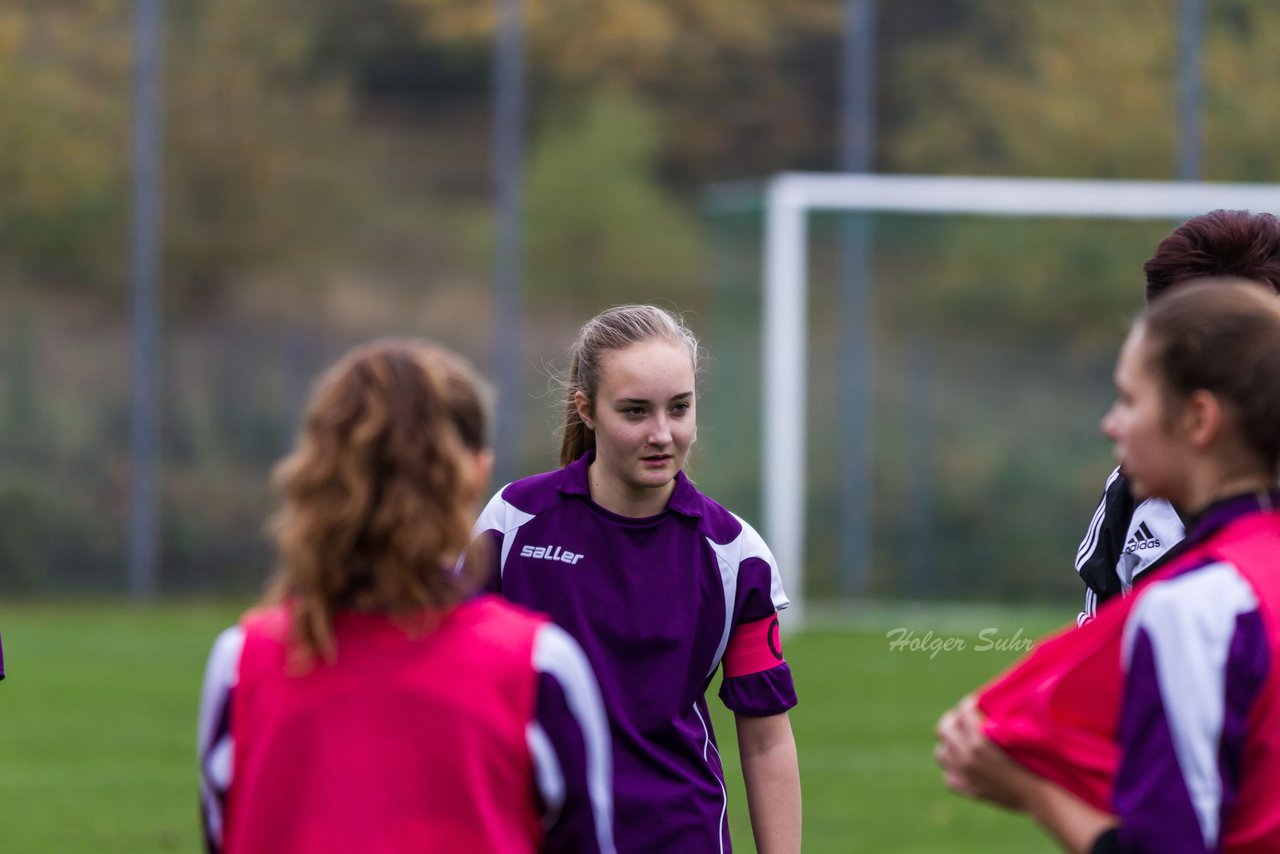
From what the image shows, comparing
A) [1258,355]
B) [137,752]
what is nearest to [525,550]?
[1258,355]

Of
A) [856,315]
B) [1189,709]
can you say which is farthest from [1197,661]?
[856,315]

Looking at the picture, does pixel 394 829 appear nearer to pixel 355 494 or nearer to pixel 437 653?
pixel 437 653

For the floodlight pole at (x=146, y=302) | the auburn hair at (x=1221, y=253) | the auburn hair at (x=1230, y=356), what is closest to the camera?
the auburn hair at (x=1230, y=356)

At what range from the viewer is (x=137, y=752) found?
919 centimetres

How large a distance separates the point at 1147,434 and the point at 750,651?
1.35m

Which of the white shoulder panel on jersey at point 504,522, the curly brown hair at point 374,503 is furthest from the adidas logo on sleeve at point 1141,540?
the curly brown hair at point 374,503

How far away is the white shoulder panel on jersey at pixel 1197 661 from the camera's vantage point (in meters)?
2.06

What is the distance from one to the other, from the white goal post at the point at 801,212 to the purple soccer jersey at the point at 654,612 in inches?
400

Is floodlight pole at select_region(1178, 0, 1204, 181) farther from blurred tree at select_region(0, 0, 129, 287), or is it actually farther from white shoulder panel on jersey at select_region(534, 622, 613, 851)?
white shoulder panel on jersey at select_region(534, 622, 613, 851)

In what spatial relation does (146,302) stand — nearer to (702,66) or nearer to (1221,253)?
(702,66)

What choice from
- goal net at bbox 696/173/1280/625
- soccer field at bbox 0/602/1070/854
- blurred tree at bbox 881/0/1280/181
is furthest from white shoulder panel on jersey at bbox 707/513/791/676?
blurred tree at bbox 881/0/1280/181

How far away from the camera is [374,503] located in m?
2.26

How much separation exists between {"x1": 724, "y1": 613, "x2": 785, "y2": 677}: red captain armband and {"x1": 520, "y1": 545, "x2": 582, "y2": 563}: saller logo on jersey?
0.34 m

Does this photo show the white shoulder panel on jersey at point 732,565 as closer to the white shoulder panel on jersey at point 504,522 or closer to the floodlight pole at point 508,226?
the white shoulder panel on jersey at point 504,522
